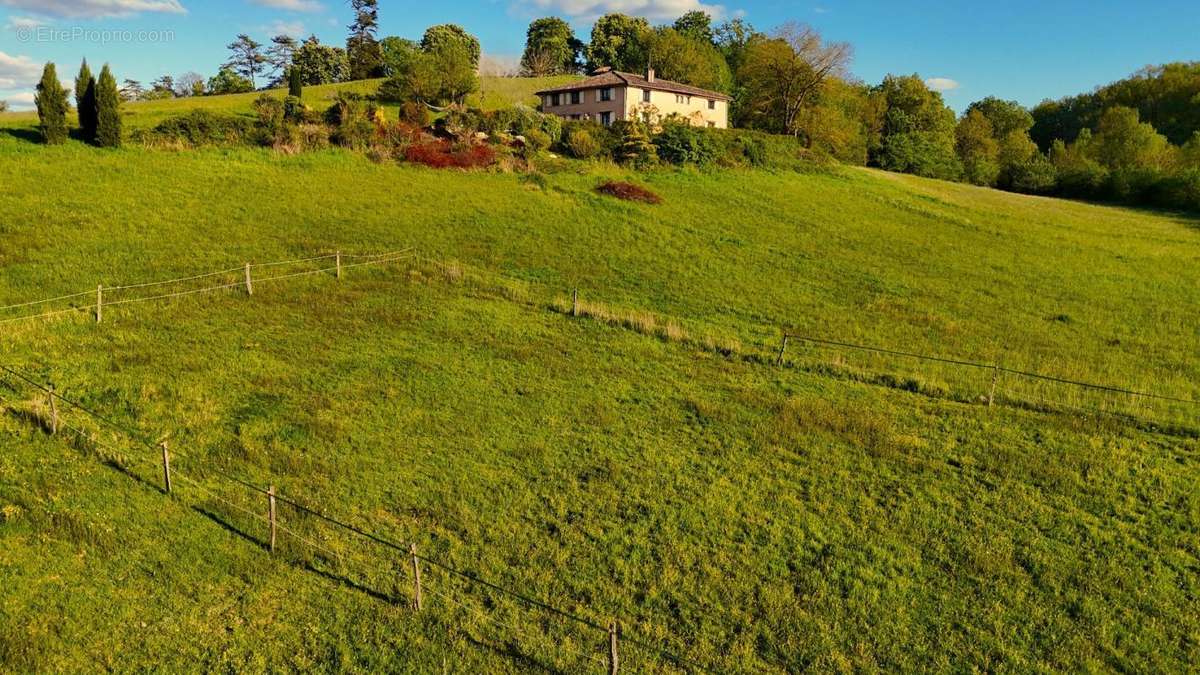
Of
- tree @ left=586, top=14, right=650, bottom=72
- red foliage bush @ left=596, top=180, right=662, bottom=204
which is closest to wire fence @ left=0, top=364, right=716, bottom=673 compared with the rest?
red foliage bush @ left=596, top=180, right=662, bottom=204

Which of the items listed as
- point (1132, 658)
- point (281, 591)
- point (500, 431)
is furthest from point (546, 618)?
point (1132, 658)

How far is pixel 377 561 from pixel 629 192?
3634 centimetres

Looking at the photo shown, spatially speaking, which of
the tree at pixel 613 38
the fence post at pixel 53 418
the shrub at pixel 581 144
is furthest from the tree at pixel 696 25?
the fence post at pixel 53 418

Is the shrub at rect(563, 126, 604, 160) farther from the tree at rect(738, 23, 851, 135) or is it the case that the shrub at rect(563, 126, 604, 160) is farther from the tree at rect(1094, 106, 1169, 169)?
the tree at rect(1094, 106, 1169, 169)

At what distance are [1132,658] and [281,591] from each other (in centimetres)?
1425

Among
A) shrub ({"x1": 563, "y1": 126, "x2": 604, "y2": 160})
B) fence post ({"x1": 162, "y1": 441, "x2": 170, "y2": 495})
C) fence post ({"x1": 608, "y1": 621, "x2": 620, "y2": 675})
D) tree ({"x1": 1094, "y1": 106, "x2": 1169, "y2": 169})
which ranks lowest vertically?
fence post ({"x1": 608, "y1": 621, "x2": 620, "y2": 675})

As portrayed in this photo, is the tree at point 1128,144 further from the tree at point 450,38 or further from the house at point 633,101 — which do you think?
the tree at point 450,38

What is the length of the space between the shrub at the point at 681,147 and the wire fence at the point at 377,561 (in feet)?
153

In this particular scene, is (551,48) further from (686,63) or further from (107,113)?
(107,113)

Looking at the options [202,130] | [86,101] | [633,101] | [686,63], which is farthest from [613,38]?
[86,101]

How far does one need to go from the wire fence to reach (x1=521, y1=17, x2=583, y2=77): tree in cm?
12377

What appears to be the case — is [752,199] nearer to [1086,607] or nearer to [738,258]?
[738,258]

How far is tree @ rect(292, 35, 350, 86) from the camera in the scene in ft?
333

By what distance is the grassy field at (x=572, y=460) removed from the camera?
36.2ft
